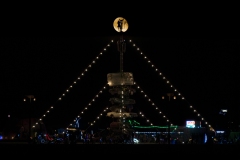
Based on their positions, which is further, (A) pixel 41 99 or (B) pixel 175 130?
(A) pixel 41 99

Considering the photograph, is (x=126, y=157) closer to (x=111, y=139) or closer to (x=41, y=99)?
(x=111, y=139)

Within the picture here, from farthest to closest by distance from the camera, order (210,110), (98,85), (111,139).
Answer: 1. (210,110)
2. (98,85)
3. (111,139)

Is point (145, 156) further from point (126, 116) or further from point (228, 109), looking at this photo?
point (228, 109)

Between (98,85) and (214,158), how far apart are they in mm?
13265

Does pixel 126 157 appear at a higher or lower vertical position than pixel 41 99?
lower

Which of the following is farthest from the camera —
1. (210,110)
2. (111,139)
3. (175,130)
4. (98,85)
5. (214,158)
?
(210,110)

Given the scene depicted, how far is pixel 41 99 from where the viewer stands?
758 inches

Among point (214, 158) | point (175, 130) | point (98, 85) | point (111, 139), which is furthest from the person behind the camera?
point (98, 85)

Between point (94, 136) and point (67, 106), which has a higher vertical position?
point (67, 106)

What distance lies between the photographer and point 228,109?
2300cm

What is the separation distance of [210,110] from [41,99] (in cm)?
868

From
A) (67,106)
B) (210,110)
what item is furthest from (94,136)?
(210,110)

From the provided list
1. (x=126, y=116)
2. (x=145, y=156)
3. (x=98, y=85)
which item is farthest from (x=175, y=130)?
(x=145, y=156)

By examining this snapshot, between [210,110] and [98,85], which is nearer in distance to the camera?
[98,85]
